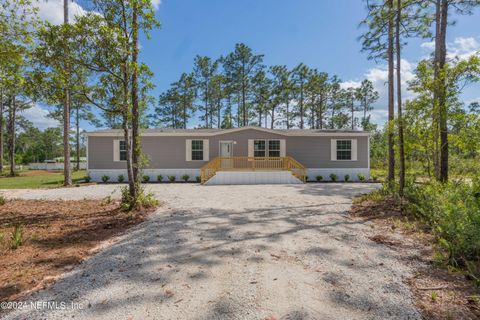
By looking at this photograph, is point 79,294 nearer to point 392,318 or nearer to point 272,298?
point 272,298

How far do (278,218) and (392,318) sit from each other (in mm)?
3355

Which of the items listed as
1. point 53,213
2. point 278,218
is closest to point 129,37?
point 53,213

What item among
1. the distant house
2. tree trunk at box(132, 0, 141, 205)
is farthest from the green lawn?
tree trunk at box(132, 0, 141, 205)

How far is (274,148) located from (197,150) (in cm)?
478

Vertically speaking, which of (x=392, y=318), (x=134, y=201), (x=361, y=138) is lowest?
(x=392, y=318)

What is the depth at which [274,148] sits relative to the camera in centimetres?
1416

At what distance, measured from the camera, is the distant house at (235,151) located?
44.6ft

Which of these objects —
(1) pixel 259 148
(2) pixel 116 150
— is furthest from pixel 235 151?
(2) pixel 116 150

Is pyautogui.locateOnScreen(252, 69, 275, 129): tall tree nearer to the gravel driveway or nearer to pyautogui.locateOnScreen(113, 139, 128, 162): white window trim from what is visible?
pyautogui.locateOnScreen(113, 139, 128, 162): white window trim

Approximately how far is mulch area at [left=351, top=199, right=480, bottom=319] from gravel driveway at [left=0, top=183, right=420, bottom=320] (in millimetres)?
147

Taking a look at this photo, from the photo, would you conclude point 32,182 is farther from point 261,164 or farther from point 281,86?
point 281,86

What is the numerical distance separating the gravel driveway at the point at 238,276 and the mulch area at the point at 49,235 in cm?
28

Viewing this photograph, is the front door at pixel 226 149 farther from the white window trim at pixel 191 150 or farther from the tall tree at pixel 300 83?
the tall tree at pixel 300 83

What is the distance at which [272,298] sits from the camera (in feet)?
7.49
